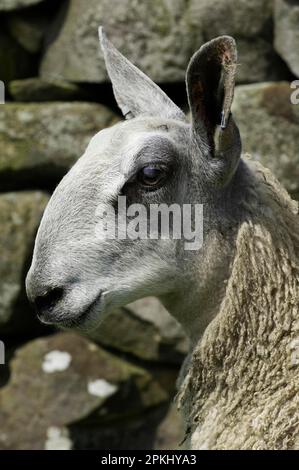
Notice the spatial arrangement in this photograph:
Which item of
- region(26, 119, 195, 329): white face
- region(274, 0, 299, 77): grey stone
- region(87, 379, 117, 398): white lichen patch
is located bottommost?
region(87, 379, 117, 398): white lichen patch

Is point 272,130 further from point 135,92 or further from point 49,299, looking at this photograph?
point 49,299

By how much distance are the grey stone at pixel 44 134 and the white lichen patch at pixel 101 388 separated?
4.45 feet

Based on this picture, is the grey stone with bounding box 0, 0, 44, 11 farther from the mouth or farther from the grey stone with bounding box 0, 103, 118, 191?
the mouth

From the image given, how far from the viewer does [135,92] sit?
3.10m

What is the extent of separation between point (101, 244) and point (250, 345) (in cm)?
55

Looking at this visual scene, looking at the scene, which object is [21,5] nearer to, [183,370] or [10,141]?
[10,141]

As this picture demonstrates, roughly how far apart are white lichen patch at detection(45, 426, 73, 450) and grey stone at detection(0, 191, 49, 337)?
28.5 inches

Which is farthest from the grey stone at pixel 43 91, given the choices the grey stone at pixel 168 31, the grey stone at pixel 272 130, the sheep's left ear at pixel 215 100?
the sheep's left ear at pixel 215 100

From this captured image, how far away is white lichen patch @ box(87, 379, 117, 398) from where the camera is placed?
215 inches

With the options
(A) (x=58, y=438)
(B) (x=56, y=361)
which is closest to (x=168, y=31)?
(B) (x=56, y=361)

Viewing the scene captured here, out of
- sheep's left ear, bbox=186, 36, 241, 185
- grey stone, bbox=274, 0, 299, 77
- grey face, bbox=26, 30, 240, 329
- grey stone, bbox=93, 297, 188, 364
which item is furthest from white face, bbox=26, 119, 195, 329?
grey stone, bbox=93, 297, 188, 364

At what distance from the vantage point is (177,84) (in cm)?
534

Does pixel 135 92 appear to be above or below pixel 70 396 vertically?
above
